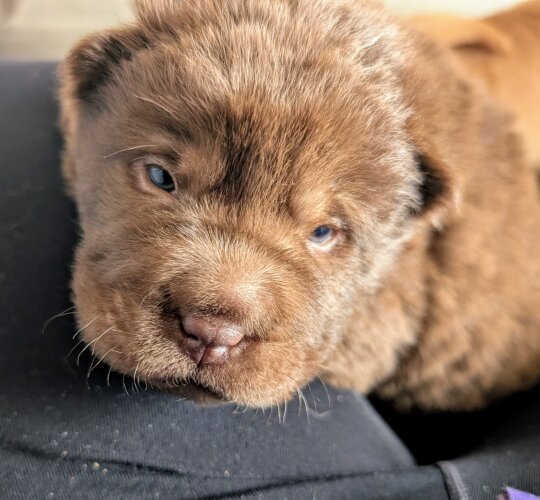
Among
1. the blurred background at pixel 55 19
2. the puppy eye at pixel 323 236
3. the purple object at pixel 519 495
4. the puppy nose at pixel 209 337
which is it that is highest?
the puppy eye at pixel 323 236

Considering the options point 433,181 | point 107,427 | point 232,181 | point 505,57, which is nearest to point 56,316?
point 107,427

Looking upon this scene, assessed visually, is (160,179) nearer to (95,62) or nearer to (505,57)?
(95,62)

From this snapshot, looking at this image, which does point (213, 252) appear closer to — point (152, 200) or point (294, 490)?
point (152, 200)

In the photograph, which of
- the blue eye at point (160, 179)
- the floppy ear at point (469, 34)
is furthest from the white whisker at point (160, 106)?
the floppy ear at point (469, 34)

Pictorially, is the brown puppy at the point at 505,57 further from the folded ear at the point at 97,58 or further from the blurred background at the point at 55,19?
the folded ear at the point at 97,58

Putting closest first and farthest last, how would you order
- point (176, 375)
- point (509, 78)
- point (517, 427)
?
point (176, 375) < point (517, 427) < point (509, 78)

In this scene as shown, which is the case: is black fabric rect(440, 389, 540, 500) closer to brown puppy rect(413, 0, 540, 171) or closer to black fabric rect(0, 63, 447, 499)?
black fabric rect(0, 63, 447, 499)

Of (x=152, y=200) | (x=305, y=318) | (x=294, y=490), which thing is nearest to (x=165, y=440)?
(x=294, y=490)
